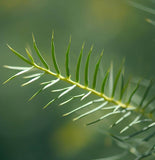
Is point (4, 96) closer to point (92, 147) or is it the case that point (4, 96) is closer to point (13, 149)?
point (13, 149)

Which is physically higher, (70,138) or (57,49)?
(57,49)

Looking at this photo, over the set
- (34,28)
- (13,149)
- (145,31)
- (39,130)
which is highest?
(145,31)

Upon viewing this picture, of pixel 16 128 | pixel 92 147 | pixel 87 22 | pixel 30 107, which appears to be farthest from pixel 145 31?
pixel 16 128

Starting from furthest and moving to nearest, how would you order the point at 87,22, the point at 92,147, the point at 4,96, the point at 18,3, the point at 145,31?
the point at 18,3, the point at 4,96, the point at 87,22, the point at 92,147, the point at 145,31

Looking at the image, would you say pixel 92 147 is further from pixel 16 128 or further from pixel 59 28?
pixel 59 28

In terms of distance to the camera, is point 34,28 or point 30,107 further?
point 34,28

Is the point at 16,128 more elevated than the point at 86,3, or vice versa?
the point at 86,3

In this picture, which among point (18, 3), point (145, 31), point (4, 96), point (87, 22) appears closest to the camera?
point (145, 31)
